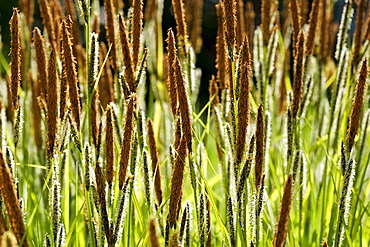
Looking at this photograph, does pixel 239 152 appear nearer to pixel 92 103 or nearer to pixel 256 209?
pixel 256 209

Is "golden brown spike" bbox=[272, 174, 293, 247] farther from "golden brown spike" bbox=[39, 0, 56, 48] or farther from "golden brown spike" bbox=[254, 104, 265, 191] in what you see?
"golden brown spike" bbox=[39, 0, 56, 48]

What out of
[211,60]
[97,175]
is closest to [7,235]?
[97,175]

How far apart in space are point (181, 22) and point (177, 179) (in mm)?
534

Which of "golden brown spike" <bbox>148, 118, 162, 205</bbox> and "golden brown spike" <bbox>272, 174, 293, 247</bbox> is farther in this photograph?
"golden brown spike" <bbox>148, 118, 162, 205</bbox>

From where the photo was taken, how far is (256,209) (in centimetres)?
110

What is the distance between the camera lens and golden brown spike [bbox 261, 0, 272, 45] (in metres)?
1.72

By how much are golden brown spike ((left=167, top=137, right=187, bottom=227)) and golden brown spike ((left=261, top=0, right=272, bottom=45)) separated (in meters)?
0.88

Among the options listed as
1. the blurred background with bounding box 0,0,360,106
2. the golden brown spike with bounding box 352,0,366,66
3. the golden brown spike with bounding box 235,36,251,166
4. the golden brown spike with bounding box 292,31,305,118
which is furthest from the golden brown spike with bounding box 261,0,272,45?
the blurred background with bounding box 0,0,360,106

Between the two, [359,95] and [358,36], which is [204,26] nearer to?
[358,36]

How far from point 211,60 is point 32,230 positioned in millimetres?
4824

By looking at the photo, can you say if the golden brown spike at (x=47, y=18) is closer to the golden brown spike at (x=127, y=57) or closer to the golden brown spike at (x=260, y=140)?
the golden brown spike at (x=127, y=57)

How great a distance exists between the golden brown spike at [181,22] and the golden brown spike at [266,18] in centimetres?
41

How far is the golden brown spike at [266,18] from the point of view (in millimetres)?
1724

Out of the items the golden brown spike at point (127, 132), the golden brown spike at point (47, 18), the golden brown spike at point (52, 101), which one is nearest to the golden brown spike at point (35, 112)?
the golden brown spike at point (47, 18)
